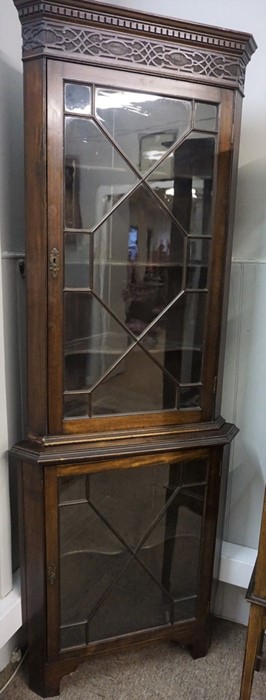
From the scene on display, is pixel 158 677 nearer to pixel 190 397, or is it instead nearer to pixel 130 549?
pixel 130 549

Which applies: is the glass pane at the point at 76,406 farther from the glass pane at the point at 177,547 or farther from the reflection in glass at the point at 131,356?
the glass pane at the point at 177,547

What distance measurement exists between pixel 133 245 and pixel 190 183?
0.20 m

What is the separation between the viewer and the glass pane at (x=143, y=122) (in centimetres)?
103

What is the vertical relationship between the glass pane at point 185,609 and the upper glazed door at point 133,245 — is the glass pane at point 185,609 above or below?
below

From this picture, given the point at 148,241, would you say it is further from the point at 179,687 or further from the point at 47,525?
the point at 179,687

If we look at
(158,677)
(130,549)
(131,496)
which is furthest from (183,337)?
(158,677)

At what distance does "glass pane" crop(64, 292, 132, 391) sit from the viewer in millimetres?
1093

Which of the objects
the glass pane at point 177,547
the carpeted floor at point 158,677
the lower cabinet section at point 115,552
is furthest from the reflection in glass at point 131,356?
the carpeted floor at point 158,677

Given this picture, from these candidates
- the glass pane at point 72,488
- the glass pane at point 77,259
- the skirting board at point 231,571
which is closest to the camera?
the glass pane at point 77,259

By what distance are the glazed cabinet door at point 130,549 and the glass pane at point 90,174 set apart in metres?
0.59

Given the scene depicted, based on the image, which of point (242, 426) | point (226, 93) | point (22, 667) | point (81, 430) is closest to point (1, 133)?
point (226, 93)

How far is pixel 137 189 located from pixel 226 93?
299 millimetres

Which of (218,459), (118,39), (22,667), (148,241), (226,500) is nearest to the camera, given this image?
(118,39)

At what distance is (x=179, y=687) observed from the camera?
4.41 feet
